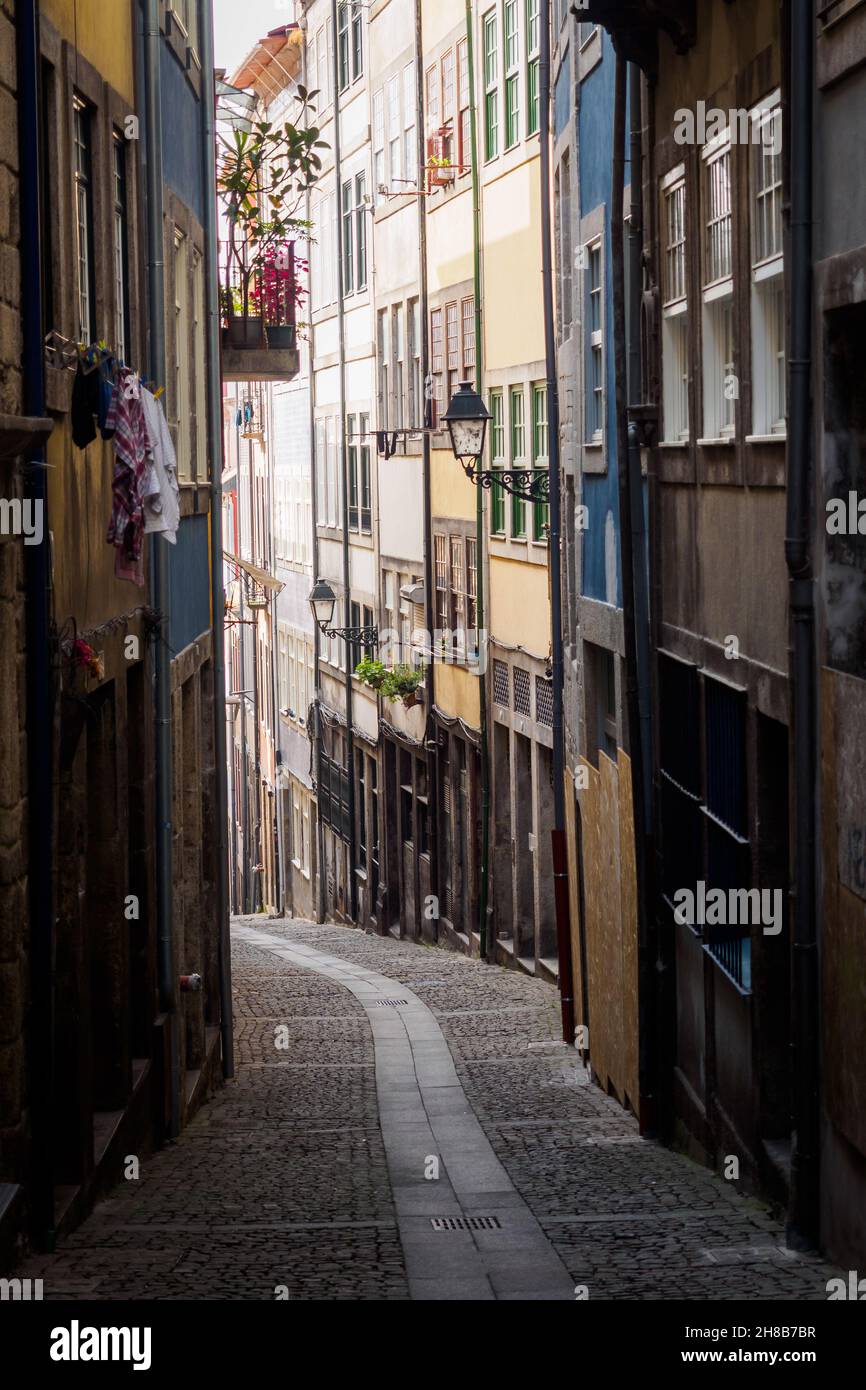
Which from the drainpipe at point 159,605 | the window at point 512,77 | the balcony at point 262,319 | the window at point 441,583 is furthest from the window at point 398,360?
the drainpipe at point 159,605

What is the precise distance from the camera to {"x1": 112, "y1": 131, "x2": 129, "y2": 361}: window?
42.8 ft

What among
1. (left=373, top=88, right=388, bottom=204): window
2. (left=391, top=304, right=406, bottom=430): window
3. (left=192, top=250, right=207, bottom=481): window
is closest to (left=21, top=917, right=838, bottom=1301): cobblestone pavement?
(left=192, top=250, right=207, bottom=481): window

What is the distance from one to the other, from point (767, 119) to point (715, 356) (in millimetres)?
2025

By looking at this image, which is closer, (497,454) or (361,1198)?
(361,1198)

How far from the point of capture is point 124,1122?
1194cm

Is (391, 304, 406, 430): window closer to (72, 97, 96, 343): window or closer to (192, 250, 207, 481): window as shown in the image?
(192, 250, 207, 481): window

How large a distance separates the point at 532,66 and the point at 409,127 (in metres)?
8.74

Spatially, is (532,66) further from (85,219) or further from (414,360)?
(85,219)

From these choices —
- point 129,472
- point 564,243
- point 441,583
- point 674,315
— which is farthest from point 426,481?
point 129,472

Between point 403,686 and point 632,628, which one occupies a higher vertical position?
point 632,628

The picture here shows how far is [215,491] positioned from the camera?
19500mm

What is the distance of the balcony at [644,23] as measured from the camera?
12.0 meters

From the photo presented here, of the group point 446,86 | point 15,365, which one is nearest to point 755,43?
point 15,365

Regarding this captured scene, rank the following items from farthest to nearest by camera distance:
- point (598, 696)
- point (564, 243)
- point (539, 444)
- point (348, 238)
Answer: point (348, 238), point (539, 444), point (564, 243), point (598, 696)
